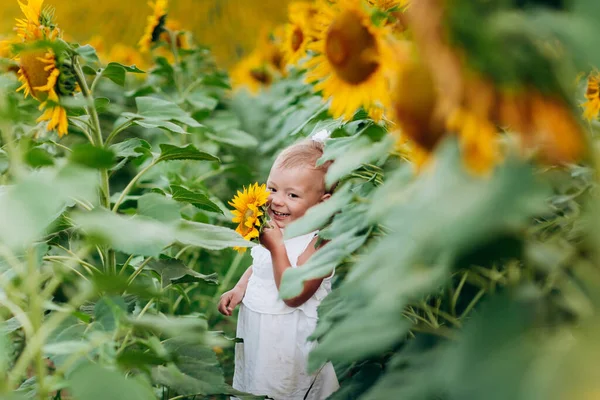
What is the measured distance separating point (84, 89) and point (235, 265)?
38.3 inches

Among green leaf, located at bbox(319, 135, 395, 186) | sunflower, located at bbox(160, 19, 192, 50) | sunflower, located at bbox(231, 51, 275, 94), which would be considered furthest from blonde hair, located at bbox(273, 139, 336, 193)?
sunflower, located at bbox(231, 51, 275, 94)

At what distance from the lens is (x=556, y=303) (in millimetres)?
713

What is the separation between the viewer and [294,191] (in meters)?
1.48

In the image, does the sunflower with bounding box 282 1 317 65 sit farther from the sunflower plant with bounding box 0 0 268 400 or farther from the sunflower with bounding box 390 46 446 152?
the sunflower with bounding box 390 46 446 152

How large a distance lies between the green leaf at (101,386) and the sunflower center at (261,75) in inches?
121

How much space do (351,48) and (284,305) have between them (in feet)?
2.18

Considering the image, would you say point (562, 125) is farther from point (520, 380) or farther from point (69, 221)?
point (69, 221)

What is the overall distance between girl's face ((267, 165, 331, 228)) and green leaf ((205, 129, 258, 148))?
3.14ft

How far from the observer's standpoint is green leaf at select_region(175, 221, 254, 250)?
1056 mm

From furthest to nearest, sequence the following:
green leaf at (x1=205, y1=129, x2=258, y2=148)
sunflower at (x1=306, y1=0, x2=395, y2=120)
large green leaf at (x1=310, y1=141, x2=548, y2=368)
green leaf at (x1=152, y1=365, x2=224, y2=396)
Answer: green leaf at (x1=205, y1=129, x2=258, y2=148)
green leaf at (x1=152, y1=365, x2=224, y2=396)
sunflower at (x1=306, y1=0, x2=395, y2=120)
large green leaf at (x1=310, y1=141, x2=548, y2=368)

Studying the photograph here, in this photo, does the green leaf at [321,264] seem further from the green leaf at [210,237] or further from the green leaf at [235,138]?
the green leaf at [235,138]

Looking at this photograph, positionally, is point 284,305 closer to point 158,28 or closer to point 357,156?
point 357,156

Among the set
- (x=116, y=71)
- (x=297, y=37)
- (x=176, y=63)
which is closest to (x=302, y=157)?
(x=116, y=71)

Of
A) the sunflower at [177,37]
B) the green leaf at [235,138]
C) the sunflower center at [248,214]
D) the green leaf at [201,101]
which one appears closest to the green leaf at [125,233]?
the sunflower center at [248,214]
